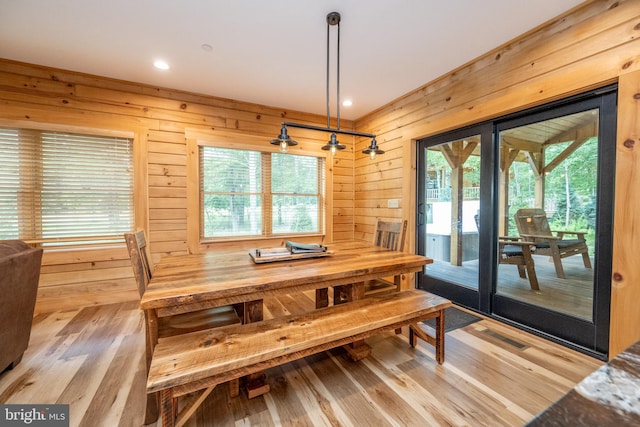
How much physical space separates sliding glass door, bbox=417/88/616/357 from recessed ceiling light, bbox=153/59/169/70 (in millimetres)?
3078

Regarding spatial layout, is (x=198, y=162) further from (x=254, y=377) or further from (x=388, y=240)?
(x=254, y=377)

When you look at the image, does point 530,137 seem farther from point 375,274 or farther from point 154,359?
point 154,359

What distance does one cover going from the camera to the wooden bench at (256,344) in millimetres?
1104

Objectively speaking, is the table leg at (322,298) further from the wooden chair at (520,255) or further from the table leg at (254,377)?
the wooden chair at (520,255)

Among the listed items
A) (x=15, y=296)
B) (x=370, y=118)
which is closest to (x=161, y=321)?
(x=15, y=296)

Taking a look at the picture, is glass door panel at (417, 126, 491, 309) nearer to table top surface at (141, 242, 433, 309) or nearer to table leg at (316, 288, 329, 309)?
table top surface at (141, 242, 433, 309)

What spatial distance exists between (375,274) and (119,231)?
3008 mm

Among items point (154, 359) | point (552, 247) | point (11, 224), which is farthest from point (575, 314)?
point (11, 224)

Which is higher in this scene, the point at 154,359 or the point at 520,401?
the point at 154,359

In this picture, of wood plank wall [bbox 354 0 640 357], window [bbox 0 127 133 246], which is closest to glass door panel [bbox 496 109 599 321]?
wood plank wall [bbox 354 0 640 357]

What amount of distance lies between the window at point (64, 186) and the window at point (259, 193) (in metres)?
0.90

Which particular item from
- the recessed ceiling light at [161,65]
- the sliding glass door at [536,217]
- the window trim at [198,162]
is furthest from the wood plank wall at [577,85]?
the recessed ceiling light at [161,65]

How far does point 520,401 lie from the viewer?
58.2 inches

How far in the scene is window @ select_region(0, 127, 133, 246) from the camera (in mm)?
2631
